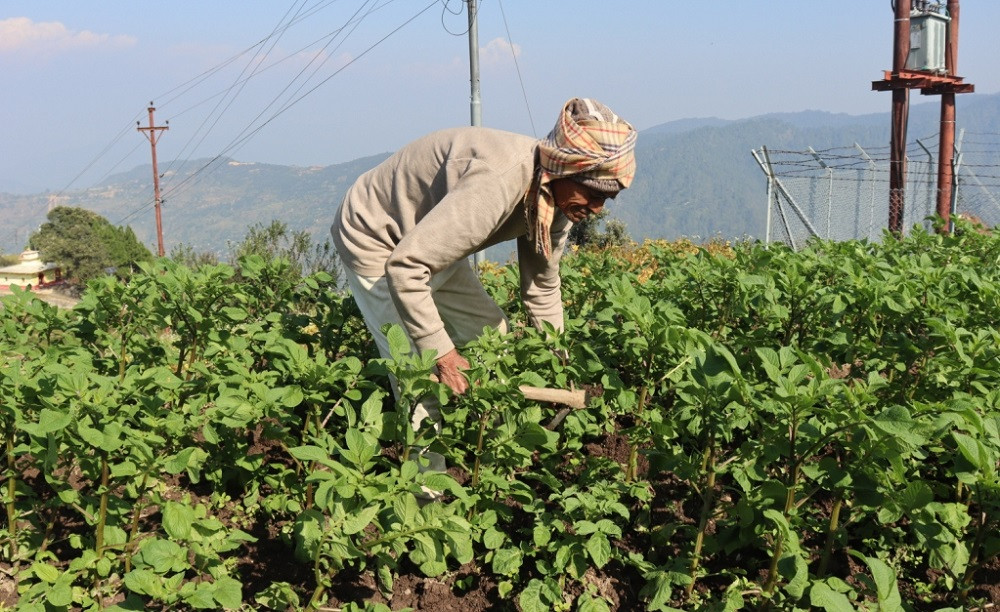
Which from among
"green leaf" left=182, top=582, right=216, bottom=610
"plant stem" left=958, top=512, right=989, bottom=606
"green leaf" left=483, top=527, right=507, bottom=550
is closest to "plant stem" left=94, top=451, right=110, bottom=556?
"green leaf" left=182, top=582, right=216, bottom=610

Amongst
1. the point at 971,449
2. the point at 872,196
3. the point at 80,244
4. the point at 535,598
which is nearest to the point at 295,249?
the point at 872,196

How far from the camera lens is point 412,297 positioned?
112 inches

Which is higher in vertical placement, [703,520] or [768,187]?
[768,187]

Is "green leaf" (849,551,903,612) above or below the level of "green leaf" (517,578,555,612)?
above

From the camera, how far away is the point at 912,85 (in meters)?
14.1

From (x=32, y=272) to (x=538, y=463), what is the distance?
3893cm

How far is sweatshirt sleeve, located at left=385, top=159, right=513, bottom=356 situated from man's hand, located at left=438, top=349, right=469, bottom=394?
4cm

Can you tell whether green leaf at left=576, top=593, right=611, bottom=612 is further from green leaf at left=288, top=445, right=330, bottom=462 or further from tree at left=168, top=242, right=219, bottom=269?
tree at left=168, top=242, right=219, bottom=269

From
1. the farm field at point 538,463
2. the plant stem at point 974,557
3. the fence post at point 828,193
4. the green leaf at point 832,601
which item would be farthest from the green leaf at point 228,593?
the fence post at point 828,193

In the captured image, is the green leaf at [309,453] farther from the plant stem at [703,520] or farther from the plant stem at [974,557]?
the plant stem at [974,557]

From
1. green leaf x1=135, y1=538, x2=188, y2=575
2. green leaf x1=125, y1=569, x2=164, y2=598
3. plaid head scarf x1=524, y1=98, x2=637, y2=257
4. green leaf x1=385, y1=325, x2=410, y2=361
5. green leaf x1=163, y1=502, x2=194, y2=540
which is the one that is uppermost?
plaid head scarf x1=524, y1=98, x2=637, y2=257

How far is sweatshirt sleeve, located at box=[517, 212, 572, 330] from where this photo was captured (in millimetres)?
3473

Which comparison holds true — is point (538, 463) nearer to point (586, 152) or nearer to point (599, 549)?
point (599, 549)

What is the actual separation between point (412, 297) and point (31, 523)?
1591 millimetres
